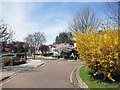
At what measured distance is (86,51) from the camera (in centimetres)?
740

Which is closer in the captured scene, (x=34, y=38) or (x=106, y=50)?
(x=106, y=50)

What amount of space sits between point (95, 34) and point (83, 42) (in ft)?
2.83

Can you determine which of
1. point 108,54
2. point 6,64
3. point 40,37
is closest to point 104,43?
point 108,54

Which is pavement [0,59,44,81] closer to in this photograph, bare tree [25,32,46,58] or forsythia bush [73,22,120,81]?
forsythia bush [73,22,120,81]

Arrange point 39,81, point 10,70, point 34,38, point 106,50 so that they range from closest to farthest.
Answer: point 106,50 < point 39,81 < point 10,70 < point 34,38

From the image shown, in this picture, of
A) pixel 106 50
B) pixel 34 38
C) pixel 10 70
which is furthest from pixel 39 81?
pixel 34 38

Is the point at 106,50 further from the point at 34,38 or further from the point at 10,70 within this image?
the point at 34,38

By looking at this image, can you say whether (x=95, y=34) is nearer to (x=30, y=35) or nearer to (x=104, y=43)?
(x=104, y=43)

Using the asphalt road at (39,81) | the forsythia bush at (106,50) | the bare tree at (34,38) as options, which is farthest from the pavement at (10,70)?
the bare tree at (34,38)

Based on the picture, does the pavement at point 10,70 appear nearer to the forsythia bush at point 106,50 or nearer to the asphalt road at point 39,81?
the asphalt road at point 39,81

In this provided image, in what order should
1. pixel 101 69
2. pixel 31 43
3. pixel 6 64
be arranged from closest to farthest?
pixel 101 69, pixel 6 64, pixel 31 43

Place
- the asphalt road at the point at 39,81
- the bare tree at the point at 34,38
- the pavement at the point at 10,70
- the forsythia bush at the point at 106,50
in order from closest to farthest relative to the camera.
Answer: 1. the forsythia bush at the point at 106,50
2. the asphalt road at the point at 39,81
3. the pavement at the point at 10,70
4. the bare tree at the point at 34,38

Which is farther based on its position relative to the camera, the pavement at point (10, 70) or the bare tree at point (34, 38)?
the bare tree at point (34, 38)

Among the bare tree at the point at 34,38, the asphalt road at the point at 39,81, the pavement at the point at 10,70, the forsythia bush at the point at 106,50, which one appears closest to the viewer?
the forsythia bush at the point at 106,50
